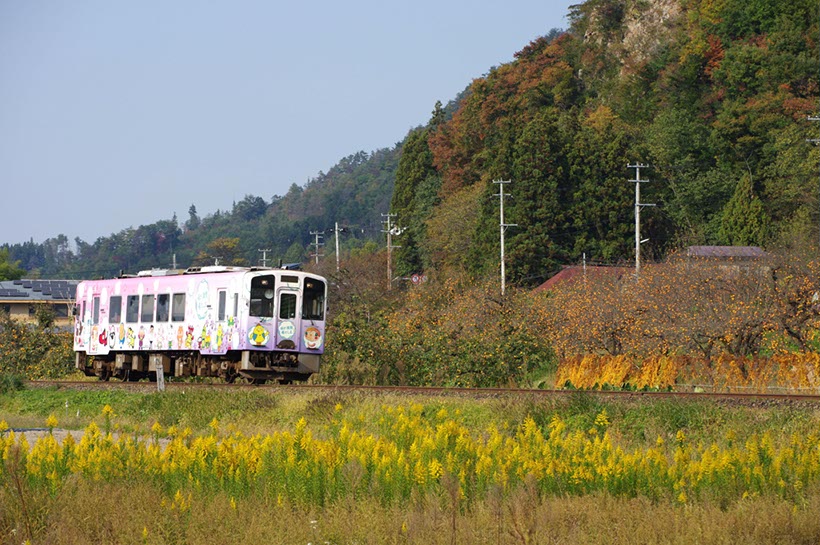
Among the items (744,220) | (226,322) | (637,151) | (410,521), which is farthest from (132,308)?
(637,151)

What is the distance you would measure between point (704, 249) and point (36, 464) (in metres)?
49.5

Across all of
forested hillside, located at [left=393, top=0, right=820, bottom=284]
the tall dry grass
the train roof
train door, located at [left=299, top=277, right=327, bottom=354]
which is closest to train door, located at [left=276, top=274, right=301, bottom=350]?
train door, located at [left=299, top=277, right=327, bottom=354]

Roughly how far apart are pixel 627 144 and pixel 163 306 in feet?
134

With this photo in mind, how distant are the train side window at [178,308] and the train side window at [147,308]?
3.30ft

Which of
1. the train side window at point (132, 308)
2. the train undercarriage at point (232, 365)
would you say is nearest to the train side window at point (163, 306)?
the train undercarriage at point (232, 365)

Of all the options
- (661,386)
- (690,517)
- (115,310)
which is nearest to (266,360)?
(115,310)

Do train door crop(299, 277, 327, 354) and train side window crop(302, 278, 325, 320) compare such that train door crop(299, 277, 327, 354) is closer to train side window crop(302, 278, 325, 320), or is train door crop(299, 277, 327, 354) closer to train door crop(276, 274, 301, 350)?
train side window crop(302, 278, 325, 320)

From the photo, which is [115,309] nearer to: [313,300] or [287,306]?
[287,306]

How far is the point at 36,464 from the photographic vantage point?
10445mm

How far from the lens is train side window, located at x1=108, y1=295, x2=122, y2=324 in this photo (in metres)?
30.4

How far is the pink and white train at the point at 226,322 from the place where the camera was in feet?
86.7

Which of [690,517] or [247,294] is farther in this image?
[247,294]

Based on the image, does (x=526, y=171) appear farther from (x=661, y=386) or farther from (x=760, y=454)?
(x=760, y=454)

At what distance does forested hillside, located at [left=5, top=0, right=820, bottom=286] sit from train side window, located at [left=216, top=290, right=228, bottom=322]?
1027 inches
